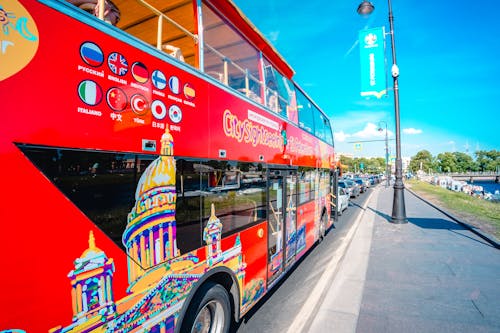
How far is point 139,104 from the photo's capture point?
6.63 ft

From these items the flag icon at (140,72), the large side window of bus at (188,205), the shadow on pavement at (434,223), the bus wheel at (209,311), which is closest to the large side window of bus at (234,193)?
the large side window of bus at (188,205)

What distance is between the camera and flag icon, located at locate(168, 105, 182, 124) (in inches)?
91.3

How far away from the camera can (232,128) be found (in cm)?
333

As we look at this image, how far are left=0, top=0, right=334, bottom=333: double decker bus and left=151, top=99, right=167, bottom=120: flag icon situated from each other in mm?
11

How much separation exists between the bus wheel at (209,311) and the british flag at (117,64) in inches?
90.5

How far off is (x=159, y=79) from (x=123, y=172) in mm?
892

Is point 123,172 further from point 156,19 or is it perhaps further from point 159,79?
point 156,19

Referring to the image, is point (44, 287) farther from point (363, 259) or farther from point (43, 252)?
point (363, 259)

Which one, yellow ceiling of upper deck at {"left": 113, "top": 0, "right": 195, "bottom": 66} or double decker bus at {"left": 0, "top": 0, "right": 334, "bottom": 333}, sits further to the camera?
yellow ceiling of upper deck at {"left": 113, "top": 0, "right": 195, "bottom": 66}

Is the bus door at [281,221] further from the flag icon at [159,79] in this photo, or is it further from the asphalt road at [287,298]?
the flag icon at [159,79]

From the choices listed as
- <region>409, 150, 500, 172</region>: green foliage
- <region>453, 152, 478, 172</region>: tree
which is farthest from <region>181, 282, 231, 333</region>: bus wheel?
<region>453, 152, 478, 172</region>: tree

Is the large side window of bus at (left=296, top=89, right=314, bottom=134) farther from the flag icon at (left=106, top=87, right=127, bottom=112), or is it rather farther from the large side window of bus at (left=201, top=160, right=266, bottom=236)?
the flag icon at (left=106, top=87, right=127, bottom=112)

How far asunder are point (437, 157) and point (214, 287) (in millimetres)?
145093

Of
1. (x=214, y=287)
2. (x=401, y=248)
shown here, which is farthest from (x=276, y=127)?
(x=401, y=248)
